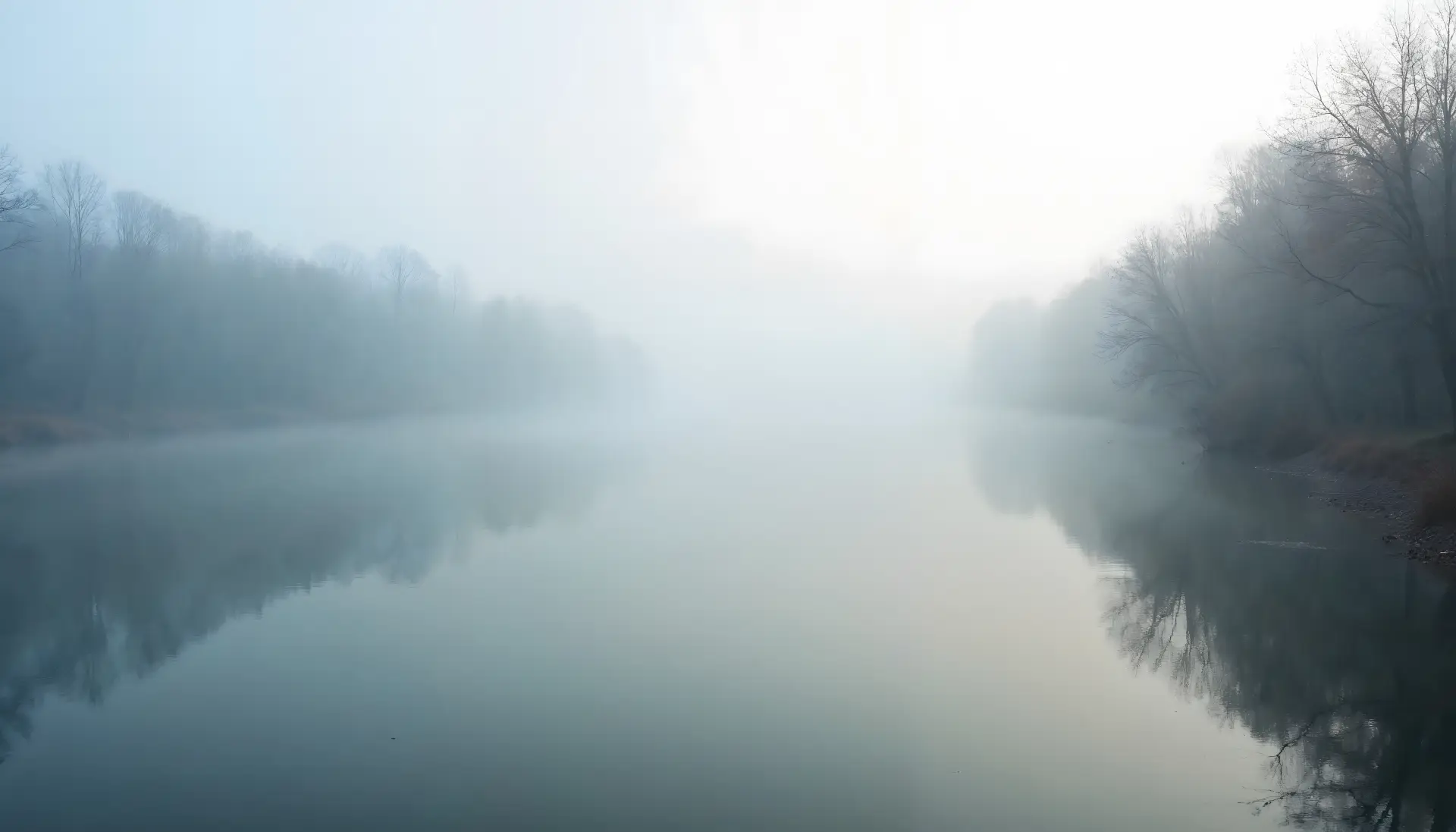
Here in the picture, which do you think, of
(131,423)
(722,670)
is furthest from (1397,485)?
(131,423)

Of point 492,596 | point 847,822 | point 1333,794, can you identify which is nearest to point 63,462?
point 492,596

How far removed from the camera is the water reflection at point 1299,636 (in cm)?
734

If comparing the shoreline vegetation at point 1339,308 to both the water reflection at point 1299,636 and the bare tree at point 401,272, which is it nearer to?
the water reflection at point 1299,636

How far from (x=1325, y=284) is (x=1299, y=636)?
56.8 ft

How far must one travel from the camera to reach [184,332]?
53.9 metres

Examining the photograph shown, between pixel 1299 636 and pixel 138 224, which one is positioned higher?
pixel 138 224

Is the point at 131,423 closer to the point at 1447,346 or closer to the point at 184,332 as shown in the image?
the point at 184,332

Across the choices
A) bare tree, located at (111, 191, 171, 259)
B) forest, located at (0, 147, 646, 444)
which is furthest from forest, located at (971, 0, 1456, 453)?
bare tree, located at (111, 191, 171, 259)

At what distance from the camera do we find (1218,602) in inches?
504

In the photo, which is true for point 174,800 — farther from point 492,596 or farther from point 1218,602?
point 1218,602

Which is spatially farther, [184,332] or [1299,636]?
[184,332]

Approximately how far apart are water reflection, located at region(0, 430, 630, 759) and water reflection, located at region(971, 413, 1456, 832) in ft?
36.5

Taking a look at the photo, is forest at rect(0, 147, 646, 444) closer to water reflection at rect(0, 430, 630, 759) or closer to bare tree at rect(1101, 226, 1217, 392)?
water reflection at rect(0, 430, 630, 759)

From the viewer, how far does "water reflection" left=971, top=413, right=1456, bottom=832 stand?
24.1 feet
